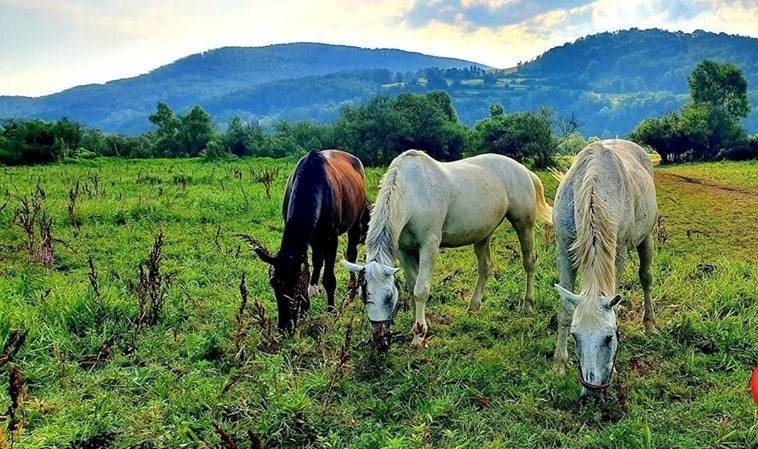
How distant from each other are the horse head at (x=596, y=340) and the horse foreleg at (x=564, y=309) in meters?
0.87

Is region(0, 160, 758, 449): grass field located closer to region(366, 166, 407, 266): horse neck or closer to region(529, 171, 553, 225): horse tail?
region(366, 166, 407, 266): horse neck

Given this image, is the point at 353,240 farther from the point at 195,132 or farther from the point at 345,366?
the point at 195,132

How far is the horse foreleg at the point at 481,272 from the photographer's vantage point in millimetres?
6657

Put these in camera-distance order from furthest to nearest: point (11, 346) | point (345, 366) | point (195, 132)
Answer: point (195, 132), point (345, 366), point (11, 346)

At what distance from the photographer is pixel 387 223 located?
16.6 ft

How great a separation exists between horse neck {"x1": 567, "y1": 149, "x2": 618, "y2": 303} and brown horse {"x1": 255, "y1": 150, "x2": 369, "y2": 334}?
102 inches

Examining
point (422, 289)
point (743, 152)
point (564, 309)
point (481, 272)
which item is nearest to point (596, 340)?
point (564, 309)

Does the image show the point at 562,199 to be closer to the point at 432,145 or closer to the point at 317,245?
the point at 317,245

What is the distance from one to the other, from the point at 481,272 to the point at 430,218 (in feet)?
5.29

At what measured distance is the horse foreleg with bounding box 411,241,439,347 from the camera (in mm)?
5482

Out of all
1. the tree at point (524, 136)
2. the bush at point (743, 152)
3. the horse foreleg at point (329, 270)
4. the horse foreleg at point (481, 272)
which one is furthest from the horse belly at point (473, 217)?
the bush at point (743, 152)

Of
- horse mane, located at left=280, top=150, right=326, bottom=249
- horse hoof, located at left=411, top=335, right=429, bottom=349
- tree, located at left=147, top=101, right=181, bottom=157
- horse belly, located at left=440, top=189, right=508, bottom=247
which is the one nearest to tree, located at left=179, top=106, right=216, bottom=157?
tree, located at left=147, top=101, right=181, bottom=157

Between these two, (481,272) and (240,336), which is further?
(481,272)

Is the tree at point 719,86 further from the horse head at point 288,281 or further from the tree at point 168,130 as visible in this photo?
the horse head at point 288,281
